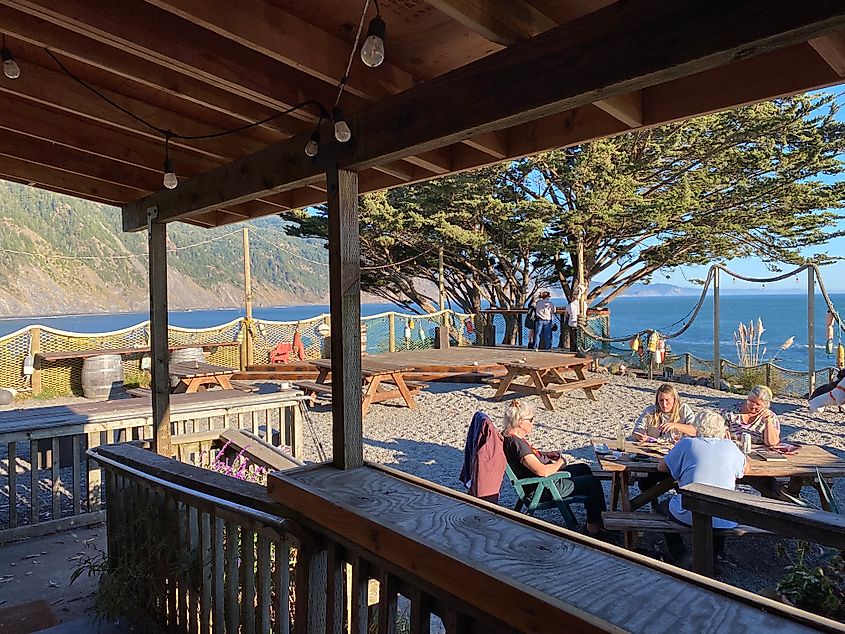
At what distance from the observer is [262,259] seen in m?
148

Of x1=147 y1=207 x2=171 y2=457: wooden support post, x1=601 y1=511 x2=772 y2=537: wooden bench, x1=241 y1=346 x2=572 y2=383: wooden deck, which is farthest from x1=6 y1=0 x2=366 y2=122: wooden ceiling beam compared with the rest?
x1=241 y1=346 x2=572 y2=383: wooden deck

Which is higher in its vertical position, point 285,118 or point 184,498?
point 285,118

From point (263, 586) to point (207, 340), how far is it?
12.0 metres

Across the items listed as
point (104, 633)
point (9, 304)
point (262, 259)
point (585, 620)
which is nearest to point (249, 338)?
point (104, 633)

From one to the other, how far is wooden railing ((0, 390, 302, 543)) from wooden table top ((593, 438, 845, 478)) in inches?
114

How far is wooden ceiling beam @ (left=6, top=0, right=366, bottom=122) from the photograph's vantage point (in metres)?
1.69

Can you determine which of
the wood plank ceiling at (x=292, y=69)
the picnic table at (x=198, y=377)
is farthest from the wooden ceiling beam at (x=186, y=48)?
the picnic table at (x=198, y=377)

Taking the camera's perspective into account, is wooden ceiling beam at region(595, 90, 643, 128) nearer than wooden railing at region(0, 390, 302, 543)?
Yes

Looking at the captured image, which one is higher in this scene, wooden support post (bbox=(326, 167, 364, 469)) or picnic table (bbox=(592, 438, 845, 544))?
wooden support post (bbox=(326, 167, 364, 469))

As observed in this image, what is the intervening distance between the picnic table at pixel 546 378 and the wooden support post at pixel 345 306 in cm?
735

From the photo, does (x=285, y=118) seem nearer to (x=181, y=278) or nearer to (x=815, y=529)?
(x=815, y=529)

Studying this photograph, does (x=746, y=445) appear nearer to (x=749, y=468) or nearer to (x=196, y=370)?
(x=749, y=468)

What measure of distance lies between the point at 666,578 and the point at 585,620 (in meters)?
0.30

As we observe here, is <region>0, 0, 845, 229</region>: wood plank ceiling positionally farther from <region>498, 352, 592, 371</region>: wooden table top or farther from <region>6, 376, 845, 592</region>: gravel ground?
<region>498, 352, 592, 371</region>: wooden table top
